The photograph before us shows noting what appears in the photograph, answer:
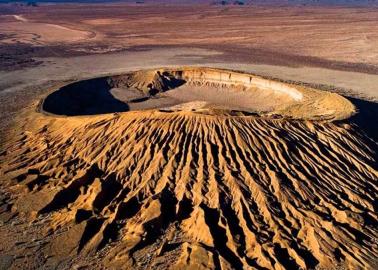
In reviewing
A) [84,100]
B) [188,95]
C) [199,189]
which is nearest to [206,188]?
[199,189]

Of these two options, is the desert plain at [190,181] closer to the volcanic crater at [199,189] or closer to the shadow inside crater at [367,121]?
the volcanic crater at [199,189]

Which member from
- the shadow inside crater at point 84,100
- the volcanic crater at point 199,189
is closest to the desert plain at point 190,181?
the volcanic crater at point 199,189

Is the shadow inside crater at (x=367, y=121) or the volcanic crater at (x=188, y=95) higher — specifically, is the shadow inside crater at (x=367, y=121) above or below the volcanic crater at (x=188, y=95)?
above

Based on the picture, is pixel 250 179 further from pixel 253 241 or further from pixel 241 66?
pixel 241 66

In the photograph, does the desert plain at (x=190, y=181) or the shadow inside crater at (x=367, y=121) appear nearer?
the desert plain at (x=190, y=181)

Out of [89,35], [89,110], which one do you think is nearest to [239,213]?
[89,110]

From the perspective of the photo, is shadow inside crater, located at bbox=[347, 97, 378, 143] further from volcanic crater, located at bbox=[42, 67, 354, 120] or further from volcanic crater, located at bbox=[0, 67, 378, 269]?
volcanic crater, located at bbox=[42, 67, 354, 120]

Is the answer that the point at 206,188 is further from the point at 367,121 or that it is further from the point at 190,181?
the point at 367,121
